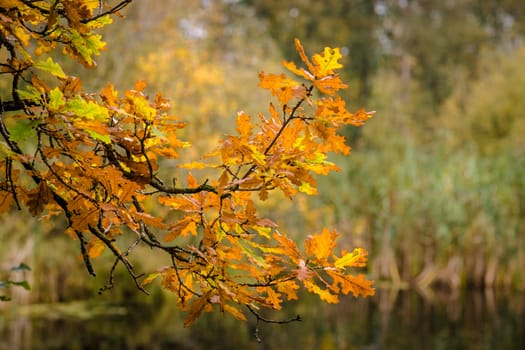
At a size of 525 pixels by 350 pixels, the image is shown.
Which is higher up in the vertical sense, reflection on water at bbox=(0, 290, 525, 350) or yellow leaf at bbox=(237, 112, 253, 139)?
yellow leaf at bbox=(237, 112, 253, 139)

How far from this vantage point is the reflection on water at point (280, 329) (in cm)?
732

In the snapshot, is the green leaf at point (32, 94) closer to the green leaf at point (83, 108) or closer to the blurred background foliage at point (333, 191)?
the green leaf at point (83, 108)

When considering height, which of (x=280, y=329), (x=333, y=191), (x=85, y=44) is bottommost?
(x=280, y=329)

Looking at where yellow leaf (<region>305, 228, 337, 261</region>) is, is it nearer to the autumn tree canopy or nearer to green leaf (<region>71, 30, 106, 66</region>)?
the autumn tree canopy

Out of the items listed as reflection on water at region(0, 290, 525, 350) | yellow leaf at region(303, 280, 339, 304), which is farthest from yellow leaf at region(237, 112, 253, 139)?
reflection on water at region(0, 290, 525, 350)

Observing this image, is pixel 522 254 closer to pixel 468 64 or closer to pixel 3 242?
pixel 3 242

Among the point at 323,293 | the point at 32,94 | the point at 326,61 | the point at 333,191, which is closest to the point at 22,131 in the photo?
the point at 32,94

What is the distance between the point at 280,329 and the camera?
8.40m

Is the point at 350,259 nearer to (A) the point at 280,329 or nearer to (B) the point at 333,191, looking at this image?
(A) the point at 280,329

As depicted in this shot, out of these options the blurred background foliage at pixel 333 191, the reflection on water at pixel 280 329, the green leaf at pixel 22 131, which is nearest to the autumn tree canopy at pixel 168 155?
the green leaf at pixel 22 131

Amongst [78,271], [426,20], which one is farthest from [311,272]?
[426,20]

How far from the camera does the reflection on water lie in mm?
7320

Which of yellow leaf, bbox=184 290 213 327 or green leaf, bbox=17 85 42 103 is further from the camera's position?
yellow leaf, bbox=184 290 213 327

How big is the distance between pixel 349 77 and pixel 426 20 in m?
5.58
